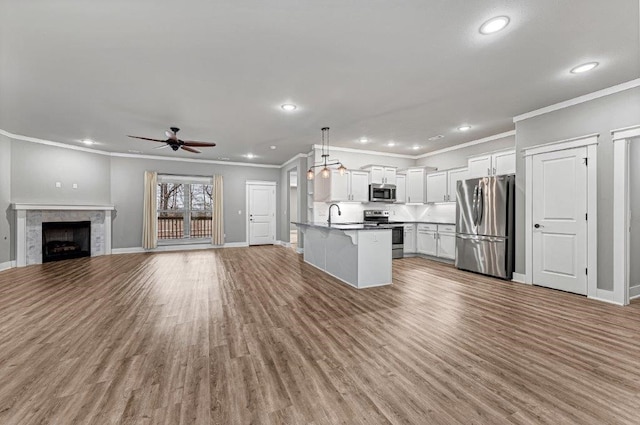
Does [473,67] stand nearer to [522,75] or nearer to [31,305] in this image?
[522,75]

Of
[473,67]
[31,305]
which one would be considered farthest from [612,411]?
[31,305]

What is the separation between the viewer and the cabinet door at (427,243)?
6406 mm

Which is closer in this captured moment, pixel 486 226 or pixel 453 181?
pixel 486 226

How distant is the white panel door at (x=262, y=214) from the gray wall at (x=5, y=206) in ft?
18.0

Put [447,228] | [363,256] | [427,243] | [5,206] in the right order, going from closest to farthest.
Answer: [363,256] < [5,206] < [447,228] < [427,243]

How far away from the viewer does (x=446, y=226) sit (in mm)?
6109

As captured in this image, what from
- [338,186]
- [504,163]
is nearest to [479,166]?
[504,163]

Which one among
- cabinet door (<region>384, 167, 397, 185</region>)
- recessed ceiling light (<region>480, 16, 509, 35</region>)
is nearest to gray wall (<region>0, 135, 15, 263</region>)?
cabinet door (<region>384, 167, 397, 185</region>)

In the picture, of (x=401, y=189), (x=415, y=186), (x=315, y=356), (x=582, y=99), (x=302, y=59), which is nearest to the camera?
(x=315, y=356)

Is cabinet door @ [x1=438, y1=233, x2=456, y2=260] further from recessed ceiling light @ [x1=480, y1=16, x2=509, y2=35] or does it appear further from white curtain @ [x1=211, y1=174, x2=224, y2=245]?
white curtain @ [x1=211, y1=174, x2=224, y2=245]

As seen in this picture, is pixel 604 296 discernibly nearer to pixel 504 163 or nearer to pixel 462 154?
pixel 504 163

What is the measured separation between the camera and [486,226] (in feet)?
16.1

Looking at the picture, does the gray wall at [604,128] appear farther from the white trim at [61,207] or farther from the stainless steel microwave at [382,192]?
the white trim at [61,207]

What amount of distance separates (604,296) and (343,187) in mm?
4741
